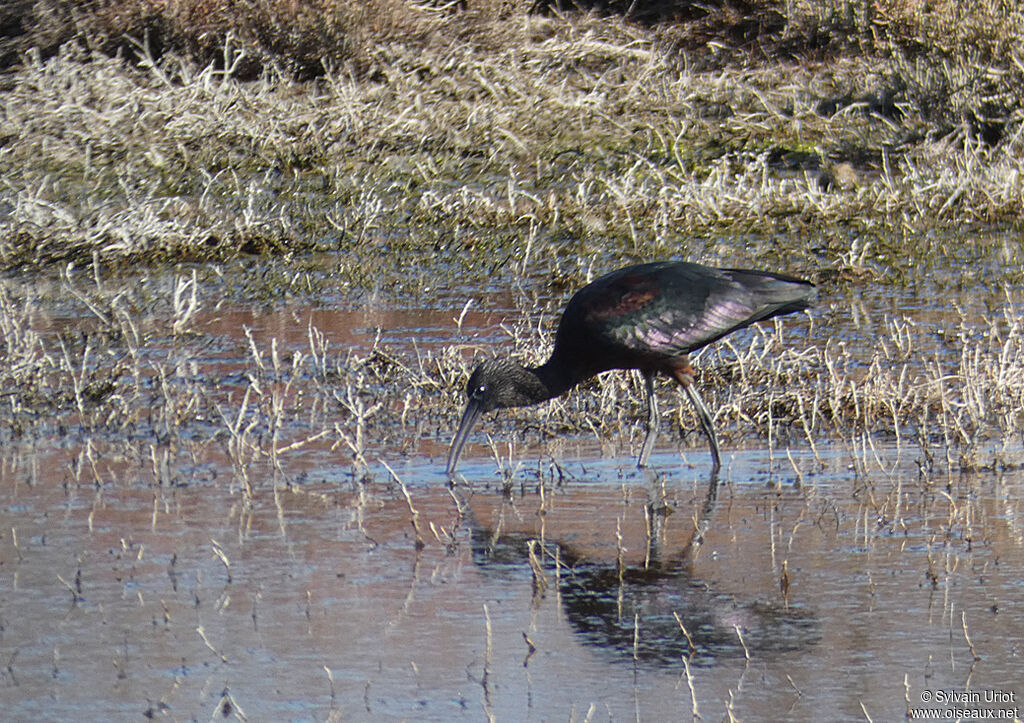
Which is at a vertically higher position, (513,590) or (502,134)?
(502,134)

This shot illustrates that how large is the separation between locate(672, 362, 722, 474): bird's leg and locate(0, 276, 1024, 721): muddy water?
11cm

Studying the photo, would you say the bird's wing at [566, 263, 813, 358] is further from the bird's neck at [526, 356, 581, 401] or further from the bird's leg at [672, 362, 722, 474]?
the bird's neck at [526, 356, 581, 401]

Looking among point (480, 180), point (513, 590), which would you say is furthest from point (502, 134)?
point (513, 590)

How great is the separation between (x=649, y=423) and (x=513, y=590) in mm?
2256

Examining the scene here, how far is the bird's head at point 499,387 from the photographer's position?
7660 mm

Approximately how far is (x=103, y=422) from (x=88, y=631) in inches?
124

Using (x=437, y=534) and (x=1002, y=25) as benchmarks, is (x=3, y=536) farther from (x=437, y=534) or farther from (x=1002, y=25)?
(x=1002, y=25)

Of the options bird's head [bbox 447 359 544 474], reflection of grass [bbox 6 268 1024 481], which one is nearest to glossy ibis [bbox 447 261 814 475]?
bird's head [bbox 447 359 544 474]

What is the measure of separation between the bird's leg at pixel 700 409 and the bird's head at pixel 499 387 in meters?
0.65

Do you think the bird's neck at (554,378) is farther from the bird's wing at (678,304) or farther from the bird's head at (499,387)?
the bird's wing at (678,304)

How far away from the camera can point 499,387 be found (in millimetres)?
7688

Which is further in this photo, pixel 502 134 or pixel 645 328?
pixel 502 134

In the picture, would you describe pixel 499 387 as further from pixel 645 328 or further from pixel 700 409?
pixel 700 409

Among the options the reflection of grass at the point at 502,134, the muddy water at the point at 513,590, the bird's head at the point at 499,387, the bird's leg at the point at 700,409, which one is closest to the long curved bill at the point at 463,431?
the bird's head at the point at 499,387
